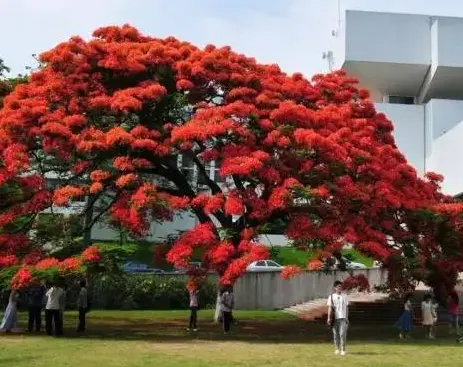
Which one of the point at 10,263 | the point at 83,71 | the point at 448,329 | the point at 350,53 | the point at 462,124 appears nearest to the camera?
the point at 10,263

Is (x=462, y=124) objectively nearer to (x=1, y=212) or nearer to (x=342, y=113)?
(x=342, y=113)

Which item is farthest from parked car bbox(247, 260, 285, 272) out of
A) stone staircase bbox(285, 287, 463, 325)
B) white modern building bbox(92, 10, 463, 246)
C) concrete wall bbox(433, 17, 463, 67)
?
concrete wall bbox(433, 17, 463, 67)

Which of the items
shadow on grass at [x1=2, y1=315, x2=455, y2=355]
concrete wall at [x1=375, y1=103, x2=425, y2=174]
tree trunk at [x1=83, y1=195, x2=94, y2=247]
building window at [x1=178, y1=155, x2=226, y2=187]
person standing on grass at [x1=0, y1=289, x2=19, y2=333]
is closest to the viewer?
shadow on grass at [x1=2, y1=315, x2=455, y2=355]

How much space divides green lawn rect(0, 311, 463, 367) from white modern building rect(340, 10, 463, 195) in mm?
17694

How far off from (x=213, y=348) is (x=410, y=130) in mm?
25268

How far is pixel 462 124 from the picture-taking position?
30438 mm

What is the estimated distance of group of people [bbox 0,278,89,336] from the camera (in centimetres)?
1560

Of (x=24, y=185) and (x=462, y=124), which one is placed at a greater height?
(x=462, y=124)

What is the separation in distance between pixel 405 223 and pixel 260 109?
17.1 feet

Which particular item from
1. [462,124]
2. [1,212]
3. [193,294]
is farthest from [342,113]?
[462,124]

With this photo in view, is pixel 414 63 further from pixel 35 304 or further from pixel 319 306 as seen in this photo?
pixel 35 304

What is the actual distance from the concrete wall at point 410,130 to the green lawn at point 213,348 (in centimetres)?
1768

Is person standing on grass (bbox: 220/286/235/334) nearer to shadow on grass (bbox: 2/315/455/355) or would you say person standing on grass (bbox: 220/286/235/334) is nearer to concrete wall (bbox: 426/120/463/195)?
shadow on grass (bbox: 2/315/455/355)

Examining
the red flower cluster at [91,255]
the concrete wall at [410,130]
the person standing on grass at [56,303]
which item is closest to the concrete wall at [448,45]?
the concrete wall at [410,130]
